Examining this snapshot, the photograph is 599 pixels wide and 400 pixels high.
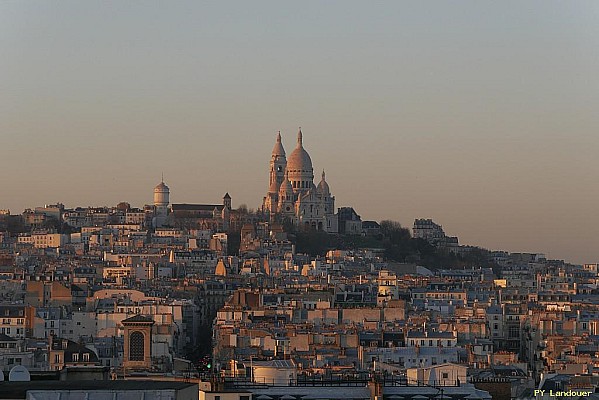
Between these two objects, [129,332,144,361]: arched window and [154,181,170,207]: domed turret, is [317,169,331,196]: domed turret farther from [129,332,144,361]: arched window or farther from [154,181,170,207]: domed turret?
[129,332,144,361]: arched window

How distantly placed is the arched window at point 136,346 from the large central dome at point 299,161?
332 feet

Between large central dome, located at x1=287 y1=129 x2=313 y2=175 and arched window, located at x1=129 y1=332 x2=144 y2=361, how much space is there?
101290mm

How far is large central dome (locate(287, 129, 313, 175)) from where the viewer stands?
160 m

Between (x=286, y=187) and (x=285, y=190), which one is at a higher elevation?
(x=286, y=187)

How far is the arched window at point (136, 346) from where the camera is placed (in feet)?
182

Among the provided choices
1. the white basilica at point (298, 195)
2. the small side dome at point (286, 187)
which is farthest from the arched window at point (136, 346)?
the small side dome at point (286, 187)

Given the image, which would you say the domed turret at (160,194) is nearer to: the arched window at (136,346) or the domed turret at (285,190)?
the domed turret at (285,190)

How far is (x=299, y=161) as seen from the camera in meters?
160

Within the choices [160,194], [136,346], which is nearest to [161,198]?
[160,194]

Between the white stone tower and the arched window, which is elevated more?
the white stone tower

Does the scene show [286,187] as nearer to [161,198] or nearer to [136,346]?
[161,198]

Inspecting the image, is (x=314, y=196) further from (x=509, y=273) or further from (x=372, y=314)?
(x=372, y=314)

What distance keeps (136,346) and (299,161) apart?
102754 millimetres

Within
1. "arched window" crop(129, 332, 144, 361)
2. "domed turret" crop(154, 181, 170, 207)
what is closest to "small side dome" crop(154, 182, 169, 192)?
"domed turret" crop(154, 181, 170, 207)
